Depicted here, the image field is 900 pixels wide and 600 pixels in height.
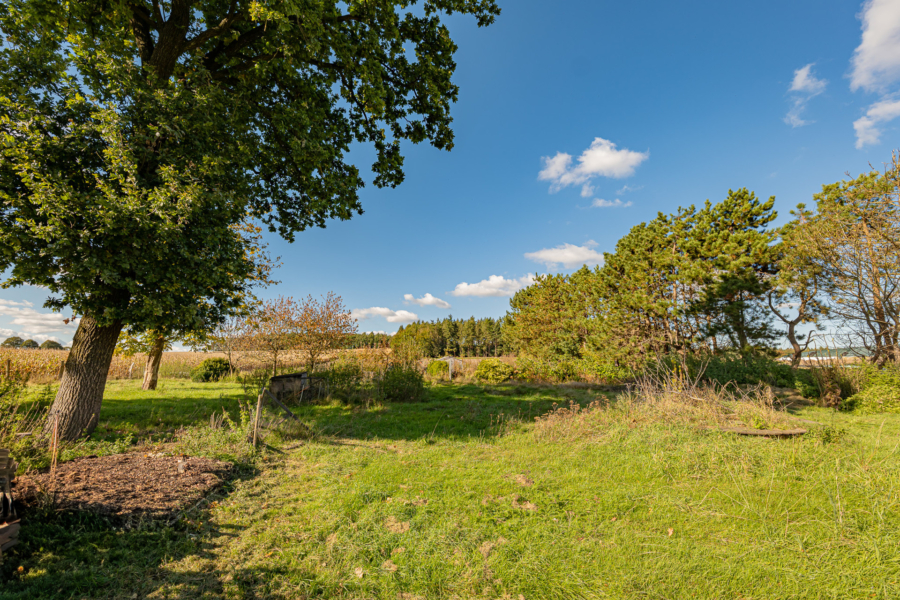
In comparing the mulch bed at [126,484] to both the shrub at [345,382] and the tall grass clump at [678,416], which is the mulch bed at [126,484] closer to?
the tall grass clump at [678,416]

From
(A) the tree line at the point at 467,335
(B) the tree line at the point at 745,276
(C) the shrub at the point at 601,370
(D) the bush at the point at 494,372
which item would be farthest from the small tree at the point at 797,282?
(A) the tree line at the point at 467,335

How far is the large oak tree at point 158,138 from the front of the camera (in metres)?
5.39

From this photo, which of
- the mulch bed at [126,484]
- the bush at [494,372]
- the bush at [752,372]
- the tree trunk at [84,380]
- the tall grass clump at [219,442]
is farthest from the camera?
the bush at [494,372]

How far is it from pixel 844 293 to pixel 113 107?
22.1 metres

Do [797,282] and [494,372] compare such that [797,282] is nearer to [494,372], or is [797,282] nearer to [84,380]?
[494,372]

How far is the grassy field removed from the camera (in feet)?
9.18

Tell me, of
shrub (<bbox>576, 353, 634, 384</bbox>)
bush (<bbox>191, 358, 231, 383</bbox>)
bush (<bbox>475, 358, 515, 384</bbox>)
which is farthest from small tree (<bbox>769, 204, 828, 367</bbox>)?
bush (<bbox>191, 358, 231, 383</bbox>)

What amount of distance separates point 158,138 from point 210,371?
15216mm

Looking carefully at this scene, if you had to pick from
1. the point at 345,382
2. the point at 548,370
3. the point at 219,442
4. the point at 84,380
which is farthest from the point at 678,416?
the point at 548,370

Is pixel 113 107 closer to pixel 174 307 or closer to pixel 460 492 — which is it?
pixel 174 307

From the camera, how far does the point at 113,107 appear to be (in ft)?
18.8

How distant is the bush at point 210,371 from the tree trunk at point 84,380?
1262 centimetres

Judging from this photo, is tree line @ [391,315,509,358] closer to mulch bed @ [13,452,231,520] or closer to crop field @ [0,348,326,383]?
crop field @ [0,348,326,383]

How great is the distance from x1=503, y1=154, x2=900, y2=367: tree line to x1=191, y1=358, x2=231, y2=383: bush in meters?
20.1
